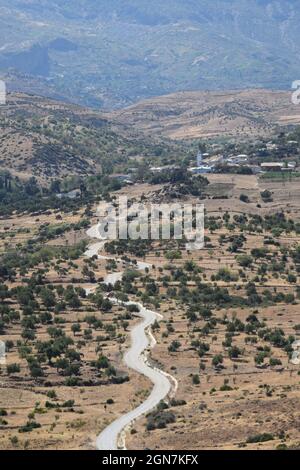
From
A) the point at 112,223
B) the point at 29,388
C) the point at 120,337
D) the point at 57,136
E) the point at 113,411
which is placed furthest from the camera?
the point at 57,136

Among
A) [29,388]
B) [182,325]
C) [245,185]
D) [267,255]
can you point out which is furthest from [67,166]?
[29,388]

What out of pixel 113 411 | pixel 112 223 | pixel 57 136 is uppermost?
pixel 57 136

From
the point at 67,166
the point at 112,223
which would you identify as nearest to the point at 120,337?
the point at 112,223

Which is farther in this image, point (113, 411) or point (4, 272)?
point (4, 272)

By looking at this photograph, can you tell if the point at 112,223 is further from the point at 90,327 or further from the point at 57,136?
the point at 57,136

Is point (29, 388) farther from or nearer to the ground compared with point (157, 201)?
nearer to the ground
